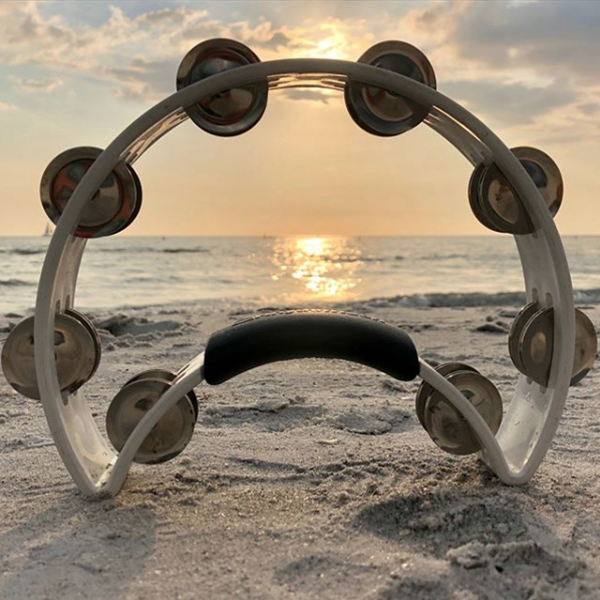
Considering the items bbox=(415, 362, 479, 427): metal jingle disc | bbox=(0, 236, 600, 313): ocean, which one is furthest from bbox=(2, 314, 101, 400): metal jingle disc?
bbox=(0, 236, 600, 313): ocean

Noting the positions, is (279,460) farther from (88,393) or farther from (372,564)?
(88,393)

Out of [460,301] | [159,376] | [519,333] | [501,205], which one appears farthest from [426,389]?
[460,301]

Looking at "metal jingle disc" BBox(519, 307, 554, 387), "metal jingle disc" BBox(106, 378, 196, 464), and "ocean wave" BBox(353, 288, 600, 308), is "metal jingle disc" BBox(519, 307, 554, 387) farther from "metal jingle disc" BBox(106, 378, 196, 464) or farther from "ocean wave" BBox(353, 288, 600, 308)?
"ocean wave" BBox(353, 288, 600, 308)

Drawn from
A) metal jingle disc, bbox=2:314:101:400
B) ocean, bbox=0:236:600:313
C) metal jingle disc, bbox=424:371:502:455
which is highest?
metal jingle disc, bbox=2:314:101:400

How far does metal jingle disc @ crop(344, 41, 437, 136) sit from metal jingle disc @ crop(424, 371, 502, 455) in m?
0.91

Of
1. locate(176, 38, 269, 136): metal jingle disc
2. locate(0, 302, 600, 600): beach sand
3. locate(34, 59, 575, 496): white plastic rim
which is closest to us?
locate(0, 302, 600, 600): beach sand

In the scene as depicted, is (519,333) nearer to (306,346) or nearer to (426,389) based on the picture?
(426,389)

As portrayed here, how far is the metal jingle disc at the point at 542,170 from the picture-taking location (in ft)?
7.43

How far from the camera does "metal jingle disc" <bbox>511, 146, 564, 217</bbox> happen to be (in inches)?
89.2

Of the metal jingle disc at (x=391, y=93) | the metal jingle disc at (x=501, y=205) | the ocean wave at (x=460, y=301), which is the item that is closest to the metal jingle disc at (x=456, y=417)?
the metal jingle disc at (x=501, y=205)

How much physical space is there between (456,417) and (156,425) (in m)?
1.01

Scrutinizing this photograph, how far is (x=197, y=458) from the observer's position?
2.57 metres

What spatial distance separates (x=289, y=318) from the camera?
2.04 meters

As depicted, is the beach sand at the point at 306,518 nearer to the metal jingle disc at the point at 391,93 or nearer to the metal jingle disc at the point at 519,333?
the metal jingle disc at the point at 519,333
